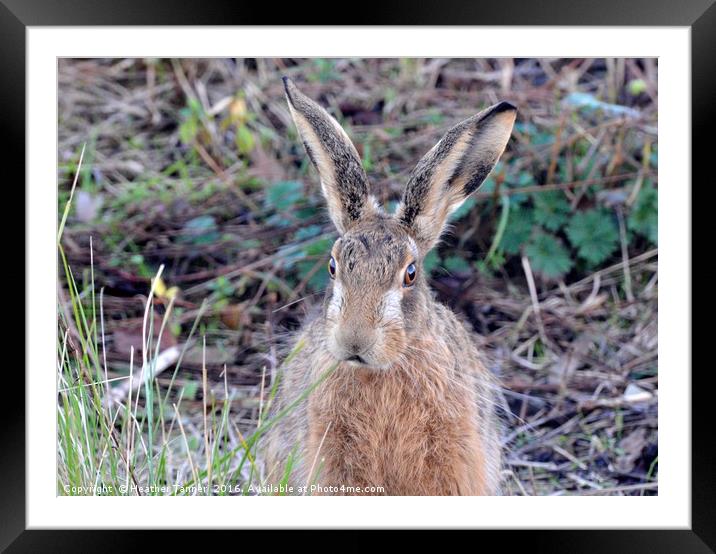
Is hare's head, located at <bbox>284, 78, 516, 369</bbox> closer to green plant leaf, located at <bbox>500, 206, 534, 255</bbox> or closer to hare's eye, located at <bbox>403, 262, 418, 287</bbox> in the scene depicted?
hare's eye, located at <bbox>403, 262, 418, 287</bbox>

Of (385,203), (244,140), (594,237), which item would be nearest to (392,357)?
(385,203)


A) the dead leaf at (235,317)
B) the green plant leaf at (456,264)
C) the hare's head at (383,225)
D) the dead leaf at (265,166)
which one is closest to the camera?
the hare's head at (383,225)

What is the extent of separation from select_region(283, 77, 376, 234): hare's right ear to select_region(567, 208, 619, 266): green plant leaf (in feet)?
5.13

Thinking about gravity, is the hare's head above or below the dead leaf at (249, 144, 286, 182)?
below

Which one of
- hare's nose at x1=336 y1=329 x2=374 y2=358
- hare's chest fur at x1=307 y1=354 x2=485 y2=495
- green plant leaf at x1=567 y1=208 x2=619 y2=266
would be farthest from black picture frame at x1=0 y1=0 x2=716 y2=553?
green plant leaf at x1=567 y1=208 x2=619 y2=266

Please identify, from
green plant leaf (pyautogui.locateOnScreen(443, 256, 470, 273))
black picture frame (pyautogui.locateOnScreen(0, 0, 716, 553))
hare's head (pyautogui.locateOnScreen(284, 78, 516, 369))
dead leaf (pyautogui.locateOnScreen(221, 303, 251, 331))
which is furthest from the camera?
green plant leaf (pyautogui.locateOnScreen(443, 256, 470, 273))

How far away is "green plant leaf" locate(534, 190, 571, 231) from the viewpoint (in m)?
4.33

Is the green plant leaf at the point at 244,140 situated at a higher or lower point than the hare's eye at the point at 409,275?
higher

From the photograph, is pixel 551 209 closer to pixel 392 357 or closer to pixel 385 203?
pixel 385 203

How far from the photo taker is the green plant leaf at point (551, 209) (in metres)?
4.33
